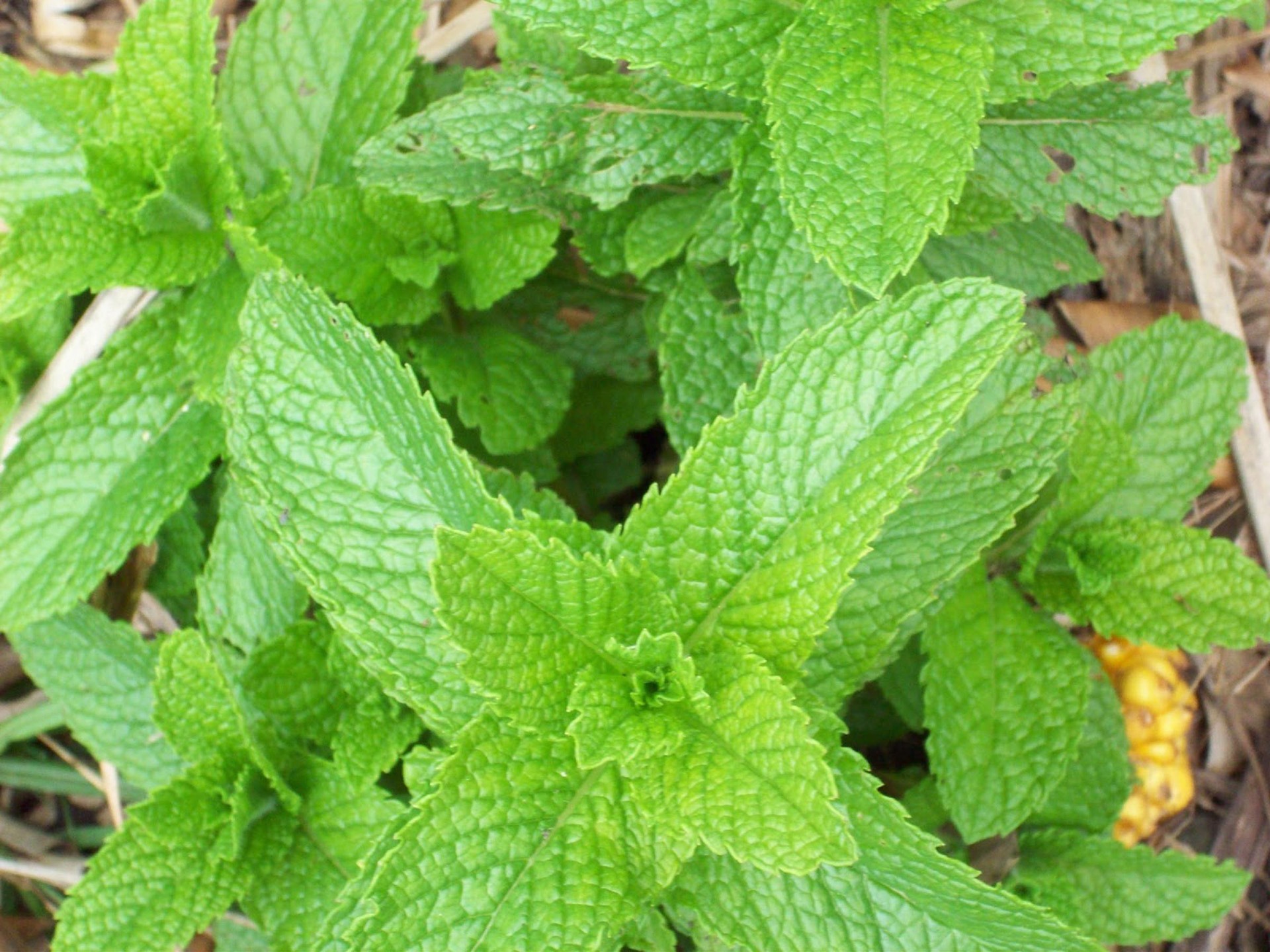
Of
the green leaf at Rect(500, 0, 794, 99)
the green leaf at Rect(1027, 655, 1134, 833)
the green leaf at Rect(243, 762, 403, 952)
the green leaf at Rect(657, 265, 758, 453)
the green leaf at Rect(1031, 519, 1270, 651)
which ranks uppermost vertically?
the green leaf at Rect(500, 0, 794, 99)

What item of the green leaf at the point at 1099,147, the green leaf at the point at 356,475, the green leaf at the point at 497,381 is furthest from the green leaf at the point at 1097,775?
the green leaf at the point at 356,475

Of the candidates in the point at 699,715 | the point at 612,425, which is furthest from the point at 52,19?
the point at 699,715

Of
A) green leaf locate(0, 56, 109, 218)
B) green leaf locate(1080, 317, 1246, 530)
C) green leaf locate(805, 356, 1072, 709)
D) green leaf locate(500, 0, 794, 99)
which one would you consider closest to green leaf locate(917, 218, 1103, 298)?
green leaf locate(1080, 317, 1246, 530)

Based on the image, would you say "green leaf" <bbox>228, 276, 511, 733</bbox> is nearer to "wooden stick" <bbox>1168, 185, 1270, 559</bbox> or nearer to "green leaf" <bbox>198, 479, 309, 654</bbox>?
"green leaf" <bbox>198, 479, 309, 654</bbox>

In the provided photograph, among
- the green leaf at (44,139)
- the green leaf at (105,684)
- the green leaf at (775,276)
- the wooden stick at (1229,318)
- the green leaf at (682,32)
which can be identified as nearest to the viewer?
the green leaf at (682,32)

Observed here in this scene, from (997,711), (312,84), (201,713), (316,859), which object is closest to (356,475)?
(201,713)

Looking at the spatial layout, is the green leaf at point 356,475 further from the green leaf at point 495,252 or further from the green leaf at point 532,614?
the green leaf at point 495,252
